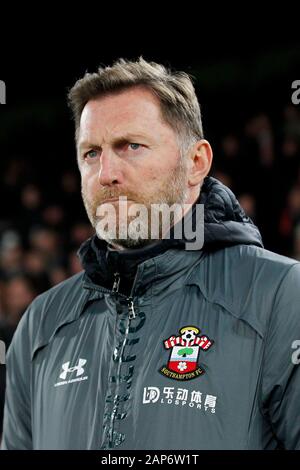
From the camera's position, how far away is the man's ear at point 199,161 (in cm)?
236

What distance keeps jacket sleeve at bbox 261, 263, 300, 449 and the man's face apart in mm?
445

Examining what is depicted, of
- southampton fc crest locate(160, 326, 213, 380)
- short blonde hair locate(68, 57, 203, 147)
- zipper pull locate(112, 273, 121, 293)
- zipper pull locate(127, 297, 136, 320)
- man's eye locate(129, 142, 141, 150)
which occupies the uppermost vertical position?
short blonde hair locate(68, 57, 203, 147)

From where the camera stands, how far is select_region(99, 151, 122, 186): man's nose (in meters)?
2.20

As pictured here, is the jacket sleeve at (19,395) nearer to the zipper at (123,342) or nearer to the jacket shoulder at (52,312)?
the jacket shoulder at (52,312)

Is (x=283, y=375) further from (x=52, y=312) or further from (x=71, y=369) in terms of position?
(x=52, y=312)

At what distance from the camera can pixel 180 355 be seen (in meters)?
2.09

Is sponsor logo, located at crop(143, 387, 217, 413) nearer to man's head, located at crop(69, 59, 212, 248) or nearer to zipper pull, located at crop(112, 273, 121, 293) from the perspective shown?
zipper pull, located at crop(112, 273, 121, 293)

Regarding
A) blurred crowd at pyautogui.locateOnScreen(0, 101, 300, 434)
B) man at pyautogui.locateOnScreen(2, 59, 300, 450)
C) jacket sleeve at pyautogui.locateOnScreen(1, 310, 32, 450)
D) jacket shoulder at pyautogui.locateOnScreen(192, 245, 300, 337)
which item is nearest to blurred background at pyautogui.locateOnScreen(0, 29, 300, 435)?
blurred crowd at pyautogui.locateOnScreen(0, 101, 300, 434)

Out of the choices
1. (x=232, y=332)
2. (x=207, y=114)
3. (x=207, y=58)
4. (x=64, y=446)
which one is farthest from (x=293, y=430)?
(x=207, y=58)

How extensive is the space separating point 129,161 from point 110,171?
0.06 metres

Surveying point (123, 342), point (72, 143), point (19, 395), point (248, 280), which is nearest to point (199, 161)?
point (248, 280)

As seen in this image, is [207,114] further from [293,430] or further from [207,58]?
[293,430]

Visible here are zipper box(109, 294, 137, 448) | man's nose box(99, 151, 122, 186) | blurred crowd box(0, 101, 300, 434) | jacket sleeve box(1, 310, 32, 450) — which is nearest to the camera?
zipper box(109, 294, 137, 448)

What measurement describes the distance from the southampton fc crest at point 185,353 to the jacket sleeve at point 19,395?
0.51 m
